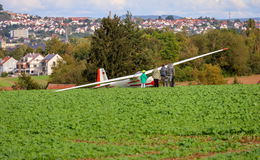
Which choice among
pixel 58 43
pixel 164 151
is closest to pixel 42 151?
pixel 164 151

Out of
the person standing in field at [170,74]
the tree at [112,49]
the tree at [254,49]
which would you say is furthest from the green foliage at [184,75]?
the person standing in field at [170,74]

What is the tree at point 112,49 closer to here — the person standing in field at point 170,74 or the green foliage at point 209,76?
the green foliage at point 209,76

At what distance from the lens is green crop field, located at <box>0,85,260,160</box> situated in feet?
49.3

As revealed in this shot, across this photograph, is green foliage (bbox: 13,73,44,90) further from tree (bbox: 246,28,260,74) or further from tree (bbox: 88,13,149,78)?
tree (bbox: 246,28,260,74)

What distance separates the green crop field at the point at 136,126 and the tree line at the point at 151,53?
33.3 meters

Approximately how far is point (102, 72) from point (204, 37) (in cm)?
6422

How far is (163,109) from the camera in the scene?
76.6 ft

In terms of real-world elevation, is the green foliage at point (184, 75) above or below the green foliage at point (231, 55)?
below

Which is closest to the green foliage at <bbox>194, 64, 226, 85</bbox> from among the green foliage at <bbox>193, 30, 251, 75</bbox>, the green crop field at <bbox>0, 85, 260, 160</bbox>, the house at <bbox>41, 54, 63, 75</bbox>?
the green foliage at <bbox>193, 30, 251, 75</bbox>

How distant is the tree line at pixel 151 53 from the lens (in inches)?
2499

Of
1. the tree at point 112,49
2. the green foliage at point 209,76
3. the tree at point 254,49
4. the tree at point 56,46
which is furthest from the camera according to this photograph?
the tree at point 56,46

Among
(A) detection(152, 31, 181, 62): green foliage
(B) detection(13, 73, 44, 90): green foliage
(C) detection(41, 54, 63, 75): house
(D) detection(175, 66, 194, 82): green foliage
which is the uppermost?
(A) detection(152, 31, 181, 62): green foliage

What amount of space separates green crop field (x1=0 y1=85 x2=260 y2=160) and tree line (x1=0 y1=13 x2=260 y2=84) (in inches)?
1310

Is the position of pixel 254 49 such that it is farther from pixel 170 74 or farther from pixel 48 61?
pixel 48 61
